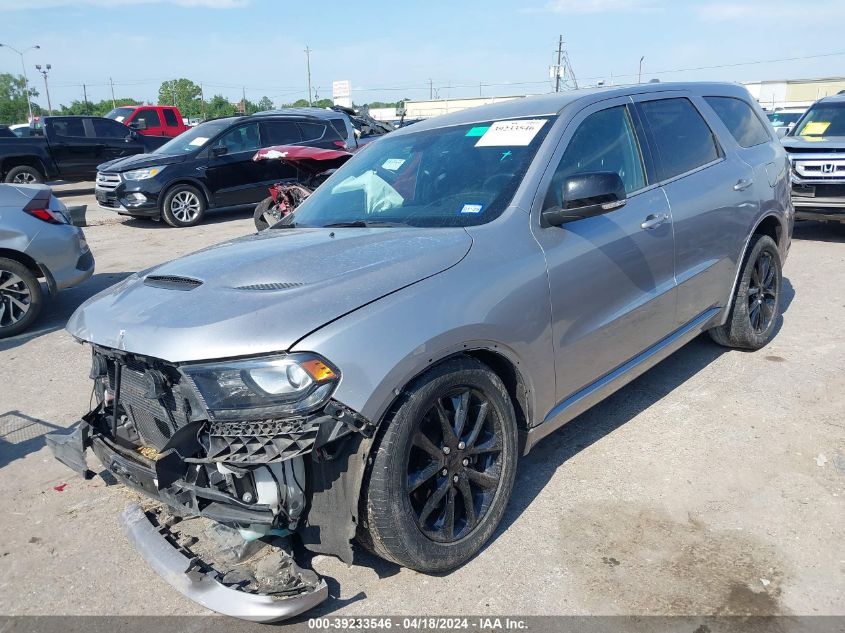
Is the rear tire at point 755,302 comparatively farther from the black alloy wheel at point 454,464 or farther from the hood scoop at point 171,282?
the hood scoop at point 171,282

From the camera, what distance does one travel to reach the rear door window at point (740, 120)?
4770 millimetres

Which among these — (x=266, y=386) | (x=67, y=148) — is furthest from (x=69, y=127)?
(x=266, y=386)

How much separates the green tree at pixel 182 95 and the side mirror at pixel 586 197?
100868 mm

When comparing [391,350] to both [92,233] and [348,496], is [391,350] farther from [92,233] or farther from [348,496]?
[92,233]

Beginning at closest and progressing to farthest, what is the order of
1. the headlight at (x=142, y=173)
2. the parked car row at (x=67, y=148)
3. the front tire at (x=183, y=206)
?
the headlight at (x=142, y=173) → the front tire at (x=183, y=206) → the parked car row at (x=67, y=148)

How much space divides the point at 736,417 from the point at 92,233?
1102 centimetres

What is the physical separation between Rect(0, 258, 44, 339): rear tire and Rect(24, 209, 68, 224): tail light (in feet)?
1.57

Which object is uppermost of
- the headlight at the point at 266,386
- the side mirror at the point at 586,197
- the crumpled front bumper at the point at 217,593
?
the side mirror at the point at 586,197

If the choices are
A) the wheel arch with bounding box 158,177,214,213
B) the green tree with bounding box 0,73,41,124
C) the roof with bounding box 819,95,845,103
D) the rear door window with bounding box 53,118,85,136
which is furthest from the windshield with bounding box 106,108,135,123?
the green tree with bounding box 0,73,41,124

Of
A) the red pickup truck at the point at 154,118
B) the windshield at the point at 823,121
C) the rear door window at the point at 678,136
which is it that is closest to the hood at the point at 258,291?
the rear door window at the point at 678,136

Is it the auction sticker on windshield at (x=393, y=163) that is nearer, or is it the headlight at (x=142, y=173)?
the auction sticker on windshield at (x=393, y=163)

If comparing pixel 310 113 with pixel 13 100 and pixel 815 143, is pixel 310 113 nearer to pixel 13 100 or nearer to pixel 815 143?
pixel 815 143

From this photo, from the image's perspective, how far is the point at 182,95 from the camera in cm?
10225

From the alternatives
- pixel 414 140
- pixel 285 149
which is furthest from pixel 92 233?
pixel 414 140
